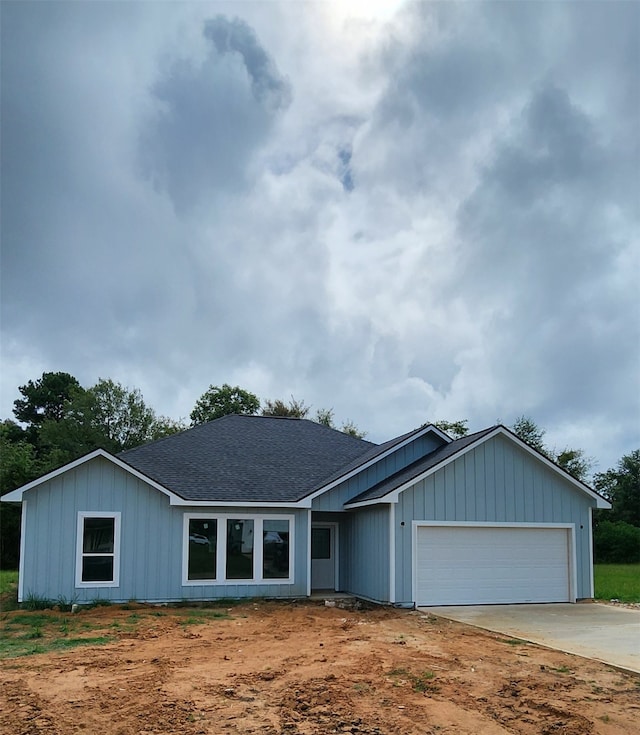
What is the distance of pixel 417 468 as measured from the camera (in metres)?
17.3

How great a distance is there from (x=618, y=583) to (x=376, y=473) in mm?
9818

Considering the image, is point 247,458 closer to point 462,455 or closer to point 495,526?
point 462,455

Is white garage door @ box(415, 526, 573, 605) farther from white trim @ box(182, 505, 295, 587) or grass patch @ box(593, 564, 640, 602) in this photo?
white trim @ box(182, 505, 295, 587)

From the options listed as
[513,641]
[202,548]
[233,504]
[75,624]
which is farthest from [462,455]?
[75,624]

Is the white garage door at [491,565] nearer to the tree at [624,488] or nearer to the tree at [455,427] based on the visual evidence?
the tree at [624,488]

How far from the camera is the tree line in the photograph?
42.1 meters

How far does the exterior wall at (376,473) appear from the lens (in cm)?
1803

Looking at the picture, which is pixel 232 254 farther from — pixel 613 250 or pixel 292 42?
pixel 613 250

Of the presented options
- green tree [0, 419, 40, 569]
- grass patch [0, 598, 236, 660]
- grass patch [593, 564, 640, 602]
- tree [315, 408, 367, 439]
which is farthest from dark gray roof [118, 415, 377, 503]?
tree [315, 408, 367, 439]

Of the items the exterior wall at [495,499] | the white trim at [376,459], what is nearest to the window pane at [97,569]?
the white trim at [376,459]

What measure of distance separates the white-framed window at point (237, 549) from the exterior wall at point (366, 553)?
1.77 m

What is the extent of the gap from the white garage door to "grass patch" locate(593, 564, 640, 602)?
1930 mm

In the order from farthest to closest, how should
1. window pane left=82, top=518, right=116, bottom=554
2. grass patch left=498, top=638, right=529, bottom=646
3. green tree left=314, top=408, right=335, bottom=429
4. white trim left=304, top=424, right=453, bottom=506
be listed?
green tree left=314, top=408, right=335, bottom=429 < white trim left=304, top=424, right=453, bottom=506 < window pane left=82, top=518, right=116, bottom=554 < grass patch left=498, top=638, right=529, bottom=646

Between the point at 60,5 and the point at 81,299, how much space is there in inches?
400
